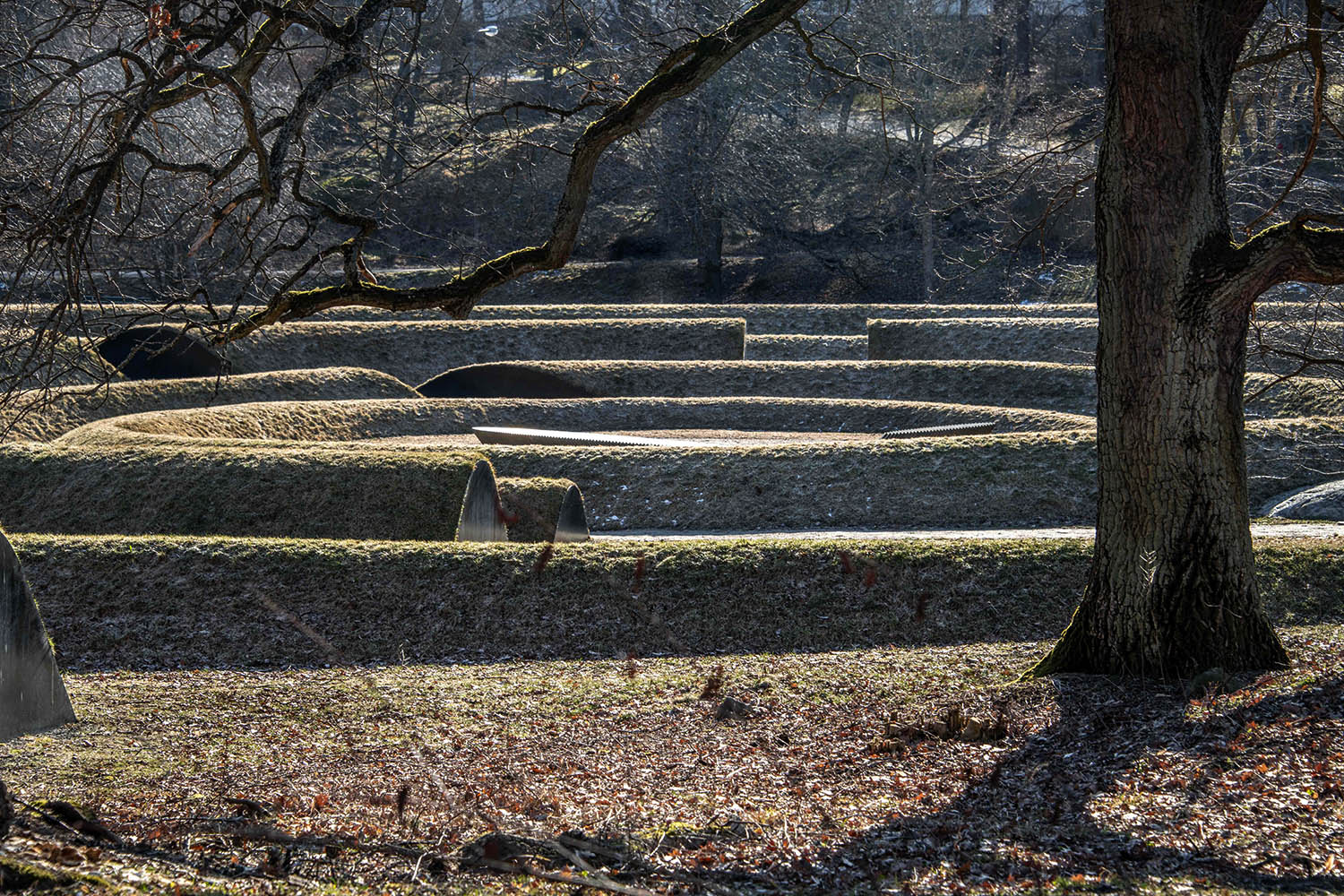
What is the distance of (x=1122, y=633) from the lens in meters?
5.42

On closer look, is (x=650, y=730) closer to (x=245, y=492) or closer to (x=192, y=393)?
(x=245, y=492)

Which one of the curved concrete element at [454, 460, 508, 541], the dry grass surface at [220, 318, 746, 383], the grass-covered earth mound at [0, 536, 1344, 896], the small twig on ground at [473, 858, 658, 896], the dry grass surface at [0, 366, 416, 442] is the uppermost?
the dry grass surface at [220, 318, 746, 383]

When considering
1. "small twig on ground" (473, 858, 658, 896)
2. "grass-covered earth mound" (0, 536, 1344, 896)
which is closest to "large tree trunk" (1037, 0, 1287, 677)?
"grass-covered earth mound" (0, 536, 1344, 896)

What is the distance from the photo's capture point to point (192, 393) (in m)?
16.4

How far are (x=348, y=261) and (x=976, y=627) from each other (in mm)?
4210

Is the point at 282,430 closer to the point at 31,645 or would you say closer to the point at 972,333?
the point at 31,645

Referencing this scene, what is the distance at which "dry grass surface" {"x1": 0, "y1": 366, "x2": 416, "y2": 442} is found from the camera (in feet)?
47.8

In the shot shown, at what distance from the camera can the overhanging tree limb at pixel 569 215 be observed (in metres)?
5.68

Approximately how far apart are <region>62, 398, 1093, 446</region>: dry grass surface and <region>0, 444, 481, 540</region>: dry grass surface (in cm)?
366

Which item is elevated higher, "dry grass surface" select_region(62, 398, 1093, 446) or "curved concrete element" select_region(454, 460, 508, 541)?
"dry grass surface" select_region(62, 398, 1093, 446)

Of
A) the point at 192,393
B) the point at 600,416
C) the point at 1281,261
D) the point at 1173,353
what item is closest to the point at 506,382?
the point at 600,416

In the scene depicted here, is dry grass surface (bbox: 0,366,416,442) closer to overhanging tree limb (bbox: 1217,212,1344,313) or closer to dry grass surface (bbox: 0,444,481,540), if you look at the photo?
dry grass surface (bbox: 0,444,481,540)

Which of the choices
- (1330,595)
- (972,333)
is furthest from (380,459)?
(972,333)

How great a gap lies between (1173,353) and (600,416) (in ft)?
36.1
